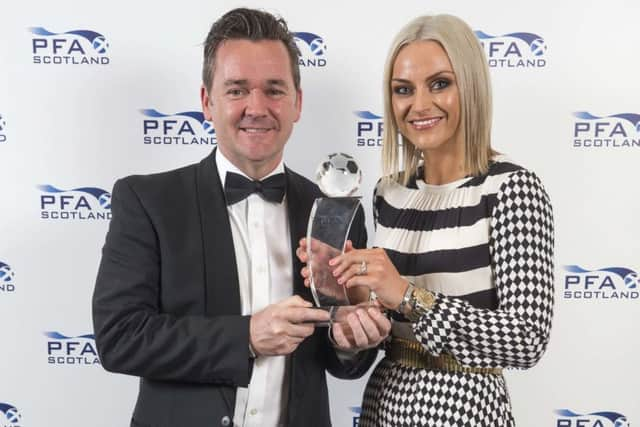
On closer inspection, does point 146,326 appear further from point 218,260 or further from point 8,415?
point 8,415

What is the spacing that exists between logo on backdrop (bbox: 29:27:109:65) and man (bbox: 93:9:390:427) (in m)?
0.74

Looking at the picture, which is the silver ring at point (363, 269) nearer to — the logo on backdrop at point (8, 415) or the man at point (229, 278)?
the man at point (229, 278)

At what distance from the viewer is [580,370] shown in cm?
203

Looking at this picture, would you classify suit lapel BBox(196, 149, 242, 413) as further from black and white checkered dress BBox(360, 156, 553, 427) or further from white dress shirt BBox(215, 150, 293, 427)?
black and white checkered dress BBox(360, 156, 553, 427)

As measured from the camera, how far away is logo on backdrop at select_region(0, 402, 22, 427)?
6.66ft

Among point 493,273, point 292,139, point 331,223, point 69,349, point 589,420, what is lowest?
point 589,420

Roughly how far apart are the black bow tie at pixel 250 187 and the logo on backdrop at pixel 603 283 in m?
1.17

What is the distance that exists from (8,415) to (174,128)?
117 centimetres

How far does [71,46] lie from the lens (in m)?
1.92

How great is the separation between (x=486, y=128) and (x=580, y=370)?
46.9 inches

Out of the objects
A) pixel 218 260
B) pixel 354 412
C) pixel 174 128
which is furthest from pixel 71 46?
pixel 354 412

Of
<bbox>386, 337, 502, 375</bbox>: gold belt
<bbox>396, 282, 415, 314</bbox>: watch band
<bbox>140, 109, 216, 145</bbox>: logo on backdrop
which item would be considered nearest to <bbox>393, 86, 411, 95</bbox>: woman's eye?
<bbox>396, 282, 415, 314</bbox>: watch band

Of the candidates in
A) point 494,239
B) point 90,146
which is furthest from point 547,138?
point 90,146

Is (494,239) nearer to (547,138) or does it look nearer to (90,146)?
(547,138)
